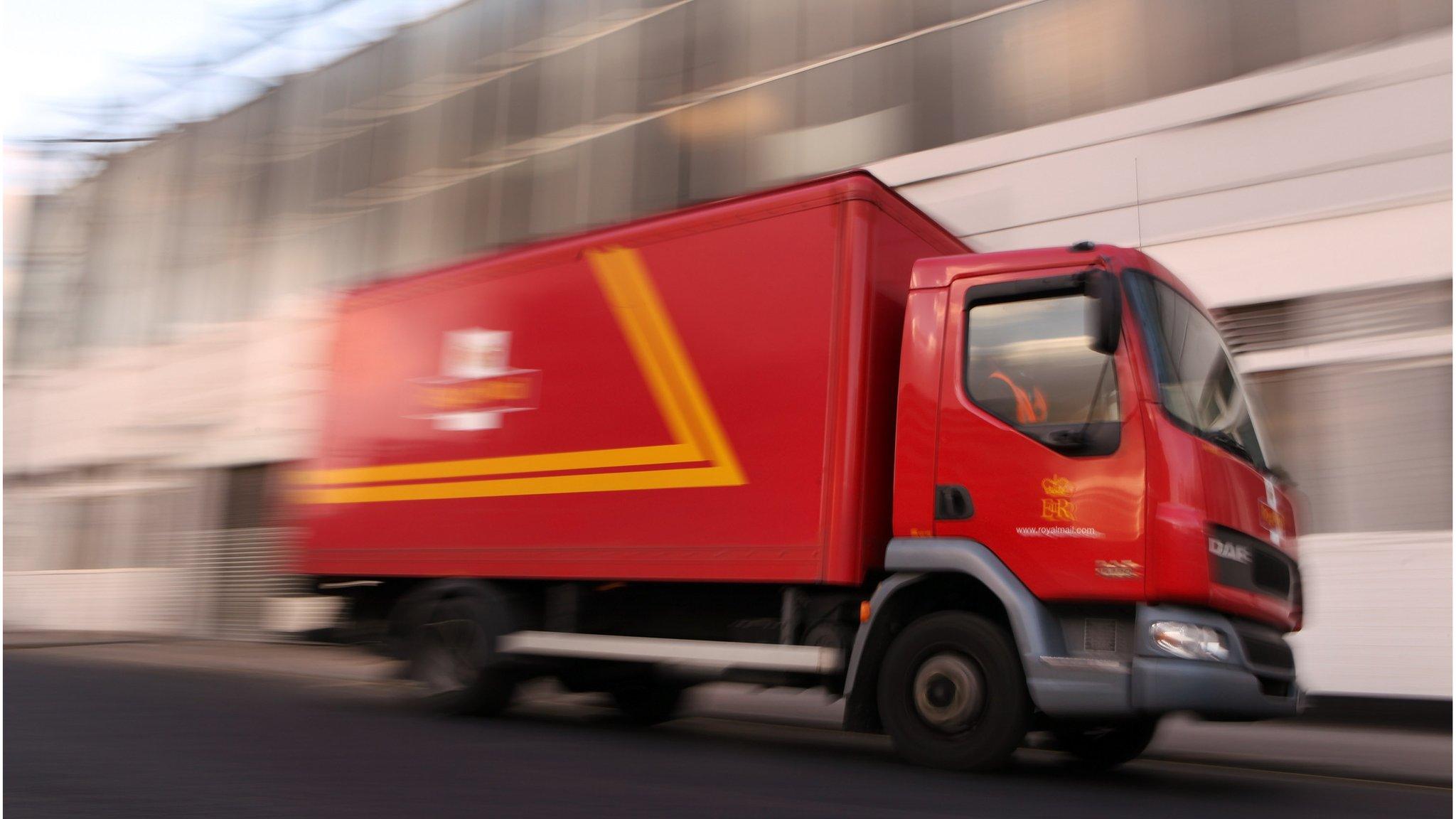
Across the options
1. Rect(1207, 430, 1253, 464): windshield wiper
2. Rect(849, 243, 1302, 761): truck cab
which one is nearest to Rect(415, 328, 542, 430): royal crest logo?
Rect(849, 243, 1302, 761): truck cab

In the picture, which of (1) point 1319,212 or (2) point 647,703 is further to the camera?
(1) point 1319,212

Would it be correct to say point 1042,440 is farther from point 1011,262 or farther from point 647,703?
point 647,703

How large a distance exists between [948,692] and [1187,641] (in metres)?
→ 1.12

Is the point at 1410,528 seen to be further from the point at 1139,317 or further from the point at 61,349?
the point at 61,349

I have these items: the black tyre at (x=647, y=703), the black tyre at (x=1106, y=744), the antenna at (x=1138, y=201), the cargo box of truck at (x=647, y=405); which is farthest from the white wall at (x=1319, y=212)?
→ the black tyre at (x=647, y=703)

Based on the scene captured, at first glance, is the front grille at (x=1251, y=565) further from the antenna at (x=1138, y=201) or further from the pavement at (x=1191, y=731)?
the antenna at (x=1138, y=201)

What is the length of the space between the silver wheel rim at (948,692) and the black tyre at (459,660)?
287cm

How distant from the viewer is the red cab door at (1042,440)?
220 inches

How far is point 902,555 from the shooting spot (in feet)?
19.7

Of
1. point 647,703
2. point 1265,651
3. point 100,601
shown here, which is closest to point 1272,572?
point 1265,651

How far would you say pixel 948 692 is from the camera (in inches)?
231

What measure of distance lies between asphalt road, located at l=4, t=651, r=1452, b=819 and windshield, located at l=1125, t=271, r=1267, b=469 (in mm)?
1731

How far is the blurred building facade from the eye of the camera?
991 cm

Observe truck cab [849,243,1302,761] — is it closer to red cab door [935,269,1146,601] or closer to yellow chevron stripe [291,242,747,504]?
red cab door [935,269,1146,601]
